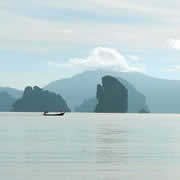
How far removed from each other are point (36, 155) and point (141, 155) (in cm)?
1464

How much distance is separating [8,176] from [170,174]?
53.6ft

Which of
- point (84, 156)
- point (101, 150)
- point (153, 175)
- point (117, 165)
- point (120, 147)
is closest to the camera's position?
point (153, 175)

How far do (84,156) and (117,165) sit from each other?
10.7 m

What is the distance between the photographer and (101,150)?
269 feet

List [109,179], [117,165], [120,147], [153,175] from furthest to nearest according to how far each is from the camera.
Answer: [120,147] < [117,165] < [153,175] < [109,179]

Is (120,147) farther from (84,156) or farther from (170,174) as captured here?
(170,174)

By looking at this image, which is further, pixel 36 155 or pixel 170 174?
pixel 36 155

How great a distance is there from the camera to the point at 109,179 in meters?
49.4

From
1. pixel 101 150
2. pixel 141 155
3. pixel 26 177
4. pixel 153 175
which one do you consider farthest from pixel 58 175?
pixel 101 150

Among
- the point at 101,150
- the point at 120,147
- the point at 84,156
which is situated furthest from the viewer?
the point at 120,147

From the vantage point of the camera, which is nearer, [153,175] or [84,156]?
[153,175]

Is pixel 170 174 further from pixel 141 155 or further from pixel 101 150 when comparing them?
pixel 101 150

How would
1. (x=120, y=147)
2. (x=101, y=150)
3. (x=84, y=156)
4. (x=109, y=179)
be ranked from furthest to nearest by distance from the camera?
(x=120, y=147) < (x=101, y=150) < (x=84, y=156) < (x=109, y=179)

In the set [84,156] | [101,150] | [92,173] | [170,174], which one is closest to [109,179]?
[92,173]
